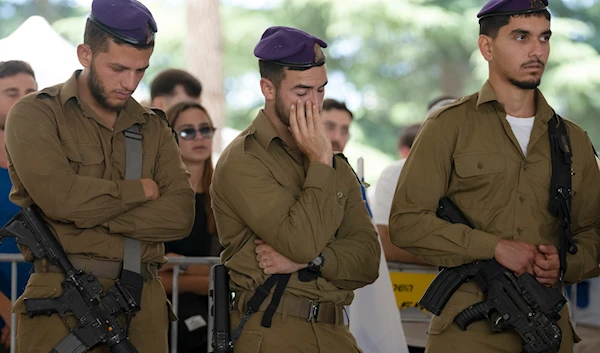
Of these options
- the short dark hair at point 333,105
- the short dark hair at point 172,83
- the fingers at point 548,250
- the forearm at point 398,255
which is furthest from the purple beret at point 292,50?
the short dark hair at point 172,83

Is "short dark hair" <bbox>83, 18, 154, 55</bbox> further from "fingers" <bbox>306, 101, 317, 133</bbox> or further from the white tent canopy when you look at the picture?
the white tent canopy

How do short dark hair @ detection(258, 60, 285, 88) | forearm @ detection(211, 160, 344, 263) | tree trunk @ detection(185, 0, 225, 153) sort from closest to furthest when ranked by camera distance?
forearm @ detection(211, 160, 344, 263), short dark hair @ detection(258, 60, 285, 88), tree trunk @ detection(185, 0, 225, 153)

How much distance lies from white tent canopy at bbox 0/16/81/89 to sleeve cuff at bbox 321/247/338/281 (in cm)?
381

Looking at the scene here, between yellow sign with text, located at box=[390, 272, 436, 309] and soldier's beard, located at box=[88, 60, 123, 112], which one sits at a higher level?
soldier's beard, located at box=[88, 60, 123, 112]

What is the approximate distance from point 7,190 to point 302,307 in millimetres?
2251

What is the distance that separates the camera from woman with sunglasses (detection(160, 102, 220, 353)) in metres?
5.65

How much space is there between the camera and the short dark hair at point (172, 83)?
7.09 m

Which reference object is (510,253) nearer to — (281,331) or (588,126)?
(281,331)

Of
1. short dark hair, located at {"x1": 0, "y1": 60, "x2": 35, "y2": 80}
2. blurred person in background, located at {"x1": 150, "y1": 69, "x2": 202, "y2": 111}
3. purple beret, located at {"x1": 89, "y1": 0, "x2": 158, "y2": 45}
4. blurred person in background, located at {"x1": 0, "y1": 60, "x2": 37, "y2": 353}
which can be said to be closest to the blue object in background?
blurred person in background, located at {"x1": 0, "y1": 60, "x2": 37, "y2": 353}

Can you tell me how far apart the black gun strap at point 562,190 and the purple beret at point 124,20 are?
1.98 meters

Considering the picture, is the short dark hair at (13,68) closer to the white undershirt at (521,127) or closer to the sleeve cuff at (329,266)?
the sleeve cuff at (329,266)

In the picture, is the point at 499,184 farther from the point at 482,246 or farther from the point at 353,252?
the point at 353,252

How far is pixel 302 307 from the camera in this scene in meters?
4.02

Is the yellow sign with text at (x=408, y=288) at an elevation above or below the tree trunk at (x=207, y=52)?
below
